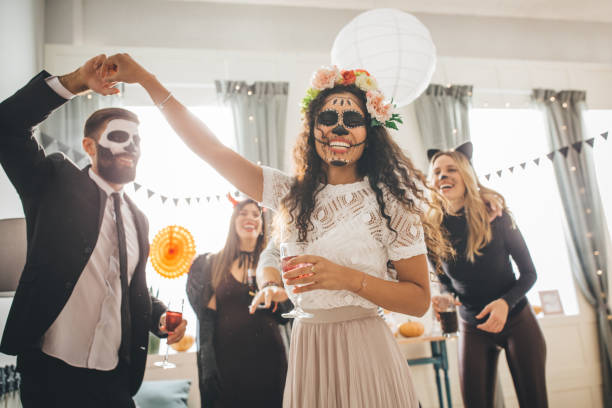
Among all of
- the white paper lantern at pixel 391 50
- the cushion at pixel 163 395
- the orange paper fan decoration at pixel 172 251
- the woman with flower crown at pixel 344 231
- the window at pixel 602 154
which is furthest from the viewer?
the window at pixel 602 154

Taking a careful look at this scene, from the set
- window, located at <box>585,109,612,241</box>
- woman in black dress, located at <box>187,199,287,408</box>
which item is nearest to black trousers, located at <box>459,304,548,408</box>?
woman in black dress, located at <box>187,199,287,408</box>

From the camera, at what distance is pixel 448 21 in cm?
466

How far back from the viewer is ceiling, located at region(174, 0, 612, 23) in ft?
14.2

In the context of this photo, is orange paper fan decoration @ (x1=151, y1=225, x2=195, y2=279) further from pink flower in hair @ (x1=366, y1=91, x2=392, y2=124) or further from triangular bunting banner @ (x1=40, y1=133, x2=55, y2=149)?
triangular bunting banner @ (x1=40, y1=133, x2=55, y2=149)

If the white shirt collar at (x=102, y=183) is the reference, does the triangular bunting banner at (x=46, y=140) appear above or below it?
above

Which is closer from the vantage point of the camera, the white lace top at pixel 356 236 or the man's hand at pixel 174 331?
the white lace top at pixel 356 236

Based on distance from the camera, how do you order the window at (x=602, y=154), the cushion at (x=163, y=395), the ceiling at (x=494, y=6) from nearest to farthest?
1. the cushion at (x=163, y=395)
2. the ceiling at (x=494, y=6)
3. the window at (x=602, y=154)

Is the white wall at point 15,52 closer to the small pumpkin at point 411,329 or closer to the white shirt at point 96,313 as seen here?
the white shirt at point 96,313

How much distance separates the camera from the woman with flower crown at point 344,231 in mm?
1081

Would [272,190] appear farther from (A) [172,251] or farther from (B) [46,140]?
(B) [46,140]

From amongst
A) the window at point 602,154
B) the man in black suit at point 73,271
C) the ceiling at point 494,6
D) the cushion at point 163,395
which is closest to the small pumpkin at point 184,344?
the cushion at point 163,395

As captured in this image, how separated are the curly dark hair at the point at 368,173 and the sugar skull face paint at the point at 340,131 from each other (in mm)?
47

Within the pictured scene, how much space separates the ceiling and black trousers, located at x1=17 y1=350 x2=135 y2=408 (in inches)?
154

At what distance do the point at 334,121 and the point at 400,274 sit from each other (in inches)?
20.4
